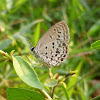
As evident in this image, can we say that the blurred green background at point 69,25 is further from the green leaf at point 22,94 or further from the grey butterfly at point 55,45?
the green leaf at point 22,94

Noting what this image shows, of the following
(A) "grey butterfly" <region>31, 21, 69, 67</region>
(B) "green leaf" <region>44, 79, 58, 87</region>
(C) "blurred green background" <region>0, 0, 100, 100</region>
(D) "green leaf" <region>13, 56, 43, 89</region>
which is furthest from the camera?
(C) "blurred green background" <region>0, 0, 100, 100</region>

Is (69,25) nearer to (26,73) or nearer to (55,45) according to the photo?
(55,45)

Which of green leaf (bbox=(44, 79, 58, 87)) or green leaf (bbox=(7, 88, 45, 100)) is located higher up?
green leaf (bbox=(7, 88, 45, 100))

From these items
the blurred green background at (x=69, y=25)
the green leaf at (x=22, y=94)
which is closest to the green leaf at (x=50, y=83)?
the green leaf at (x=22, y=94)

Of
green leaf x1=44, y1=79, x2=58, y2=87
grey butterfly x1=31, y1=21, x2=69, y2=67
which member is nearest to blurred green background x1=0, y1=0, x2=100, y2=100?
grey butterfly x1=31, y1=21, x2=69, y2=67

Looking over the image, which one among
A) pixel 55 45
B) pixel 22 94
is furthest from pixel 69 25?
pixel 22 94

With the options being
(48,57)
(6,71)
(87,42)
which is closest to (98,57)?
(87,42)

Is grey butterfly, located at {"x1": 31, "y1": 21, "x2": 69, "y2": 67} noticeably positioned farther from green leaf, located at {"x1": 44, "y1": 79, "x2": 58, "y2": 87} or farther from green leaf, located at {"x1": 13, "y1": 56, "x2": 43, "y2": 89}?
green leaf, located at {"x1": 13, "y1": 56, "x2": 43, "y2": 89}
